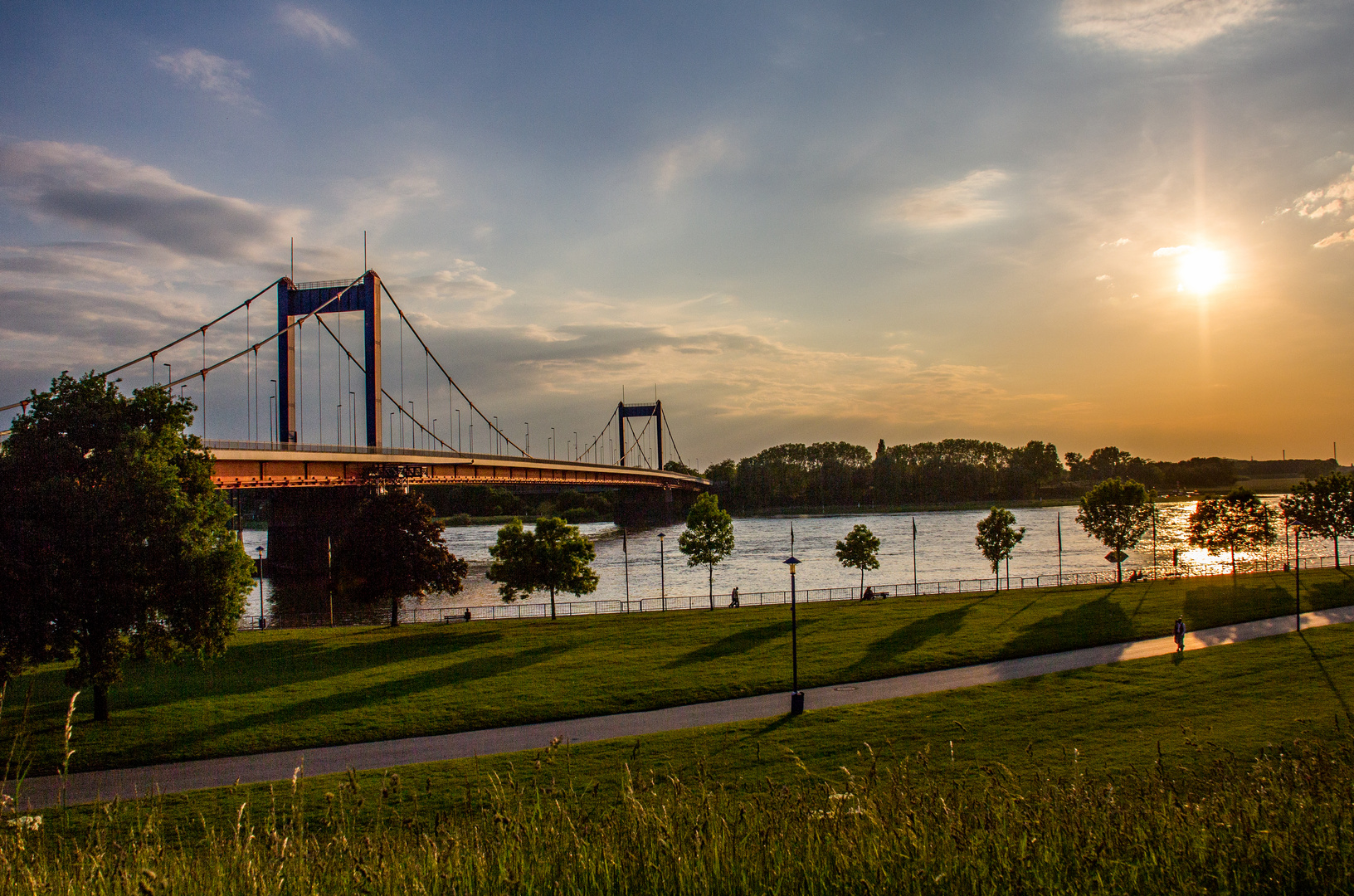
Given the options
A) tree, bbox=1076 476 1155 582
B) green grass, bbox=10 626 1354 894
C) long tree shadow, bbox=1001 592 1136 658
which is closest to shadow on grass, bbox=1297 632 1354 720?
long tree shadow, bbox=1001 592 1136 658

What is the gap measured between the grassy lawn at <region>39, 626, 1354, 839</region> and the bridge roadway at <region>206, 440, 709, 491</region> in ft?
46.5

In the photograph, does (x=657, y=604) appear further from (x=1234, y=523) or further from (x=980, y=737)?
(x=1234, y=523)

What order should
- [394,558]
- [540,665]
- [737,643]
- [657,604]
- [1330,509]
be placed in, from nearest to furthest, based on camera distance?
[540,665] < [737,643] < [394,558] < [657,604] < [1330,509]

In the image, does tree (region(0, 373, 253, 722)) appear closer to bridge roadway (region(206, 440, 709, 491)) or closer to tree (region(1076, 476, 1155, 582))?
bridge roadway (region(206, 440, 709, 491))

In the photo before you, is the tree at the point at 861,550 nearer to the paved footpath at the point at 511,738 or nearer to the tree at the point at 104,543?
the paved footpath at the point at 511,738

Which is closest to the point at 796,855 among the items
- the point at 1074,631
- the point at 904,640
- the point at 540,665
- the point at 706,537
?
the point at 540,665

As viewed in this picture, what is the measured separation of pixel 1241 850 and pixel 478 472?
7014cm

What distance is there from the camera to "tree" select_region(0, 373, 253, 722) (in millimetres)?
18438

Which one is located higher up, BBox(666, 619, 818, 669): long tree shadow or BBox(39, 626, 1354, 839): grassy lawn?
BBox(39, 626, 1354, 839): grassy lawn

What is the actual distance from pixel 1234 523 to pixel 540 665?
50.7 m

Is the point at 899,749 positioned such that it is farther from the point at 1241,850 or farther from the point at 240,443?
the point at 240,443

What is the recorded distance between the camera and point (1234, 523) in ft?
180

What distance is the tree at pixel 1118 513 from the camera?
5219 centimetres

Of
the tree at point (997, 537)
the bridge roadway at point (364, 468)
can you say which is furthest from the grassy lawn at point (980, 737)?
the tree at point (997, 537)
